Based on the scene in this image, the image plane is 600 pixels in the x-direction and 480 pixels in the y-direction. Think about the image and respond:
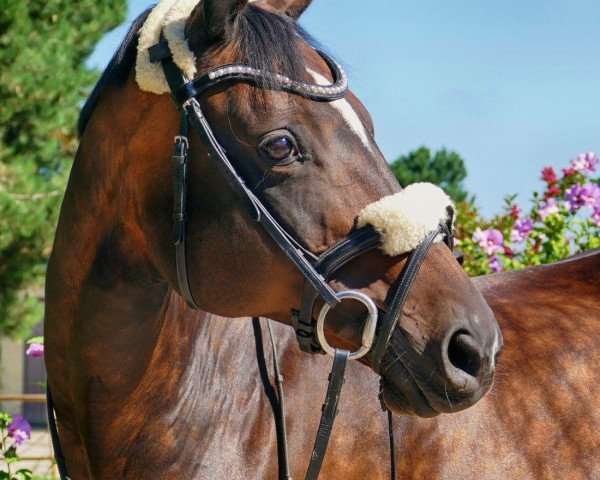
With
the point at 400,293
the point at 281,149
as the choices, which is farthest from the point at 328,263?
the point at 281,149

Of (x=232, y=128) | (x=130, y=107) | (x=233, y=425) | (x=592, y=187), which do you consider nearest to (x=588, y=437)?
(x=233, y=425)

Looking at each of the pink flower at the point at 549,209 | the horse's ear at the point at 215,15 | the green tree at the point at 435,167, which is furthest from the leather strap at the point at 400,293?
the green tree at the point at 435,167

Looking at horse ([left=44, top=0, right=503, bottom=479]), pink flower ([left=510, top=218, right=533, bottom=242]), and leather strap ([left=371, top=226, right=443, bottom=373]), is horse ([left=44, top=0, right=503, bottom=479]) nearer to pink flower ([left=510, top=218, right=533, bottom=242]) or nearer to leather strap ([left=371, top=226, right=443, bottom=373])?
leather strap ([left=371, top=226, right=443, bottom=373])

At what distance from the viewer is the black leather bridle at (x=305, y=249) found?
6.92ft

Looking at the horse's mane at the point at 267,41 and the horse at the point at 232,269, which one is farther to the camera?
the horse's mane at the point at 267,41

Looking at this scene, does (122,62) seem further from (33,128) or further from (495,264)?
(33,128)

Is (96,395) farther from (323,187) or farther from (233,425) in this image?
(323,187)

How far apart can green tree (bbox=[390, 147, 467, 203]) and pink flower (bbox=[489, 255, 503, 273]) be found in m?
28.5

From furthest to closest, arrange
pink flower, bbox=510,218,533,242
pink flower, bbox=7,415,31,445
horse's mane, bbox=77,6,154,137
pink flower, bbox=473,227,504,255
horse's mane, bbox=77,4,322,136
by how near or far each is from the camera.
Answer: pink flower, bbox=510,218,533,242 < pink flower, bbox=473,227,504,255 < pink flower, bbox=7,415,31,445 < horse's mane, bbox=77,6,154,137 < horse's mane, bbox=77,4,322,136

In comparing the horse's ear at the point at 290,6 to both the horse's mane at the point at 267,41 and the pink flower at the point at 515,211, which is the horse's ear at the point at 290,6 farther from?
the pink flower at the point at 515,211

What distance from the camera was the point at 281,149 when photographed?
2.20m

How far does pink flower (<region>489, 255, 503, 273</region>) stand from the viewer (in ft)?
Result: 18.4

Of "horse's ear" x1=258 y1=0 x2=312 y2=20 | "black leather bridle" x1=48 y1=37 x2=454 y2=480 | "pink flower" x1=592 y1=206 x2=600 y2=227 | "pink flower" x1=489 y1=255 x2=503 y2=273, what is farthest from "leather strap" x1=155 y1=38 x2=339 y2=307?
"pink flower" x1=592 y1=206 x2=600 y2=227

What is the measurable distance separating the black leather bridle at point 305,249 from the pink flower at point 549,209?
3691 millimetres
